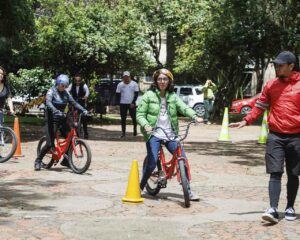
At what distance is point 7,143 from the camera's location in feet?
41.4

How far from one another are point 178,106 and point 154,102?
329 mm

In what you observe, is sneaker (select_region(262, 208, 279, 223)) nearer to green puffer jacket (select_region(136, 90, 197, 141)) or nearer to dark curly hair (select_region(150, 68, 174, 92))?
green puffer jacket (select_region(136, 90, 197, 141))

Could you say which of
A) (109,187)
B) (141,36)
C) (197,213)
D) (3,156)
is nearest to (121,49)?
(141,36)

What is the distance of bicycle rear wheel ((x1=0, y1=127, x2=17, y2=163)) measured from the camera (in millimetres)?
12469

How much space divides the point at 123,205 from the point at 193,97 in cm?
2844

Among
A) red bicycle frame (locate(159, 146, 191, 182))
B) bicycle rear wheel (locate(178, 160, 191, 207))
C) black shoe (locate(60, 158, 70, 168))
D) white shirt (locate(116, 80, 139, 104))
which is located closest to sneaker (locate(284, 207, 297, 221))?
bicycle rear wheel (locate(178, 160, 191, 207))

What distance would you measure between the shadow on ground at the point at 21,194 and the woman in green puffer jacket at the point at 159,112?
1.52 meters

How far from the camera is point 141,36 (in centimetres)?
2978

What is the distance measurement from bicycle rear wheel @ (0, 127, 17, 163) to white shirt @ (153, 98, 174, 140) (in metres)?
4.35

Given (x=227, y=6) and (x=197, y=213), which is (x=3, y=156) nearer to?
(x=197, y=213)

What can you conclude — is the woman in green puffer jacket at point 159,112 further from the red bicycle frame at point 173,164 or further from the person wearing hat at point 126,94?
the person wearing hat at point 126,94

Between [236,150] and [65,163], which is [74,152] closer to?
[65,163]

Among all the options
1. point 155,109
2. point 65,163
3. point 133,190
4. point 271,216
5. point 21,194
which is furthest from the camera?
point 65,163

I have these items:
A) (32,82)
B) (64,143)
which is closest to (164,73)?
(64,143)
